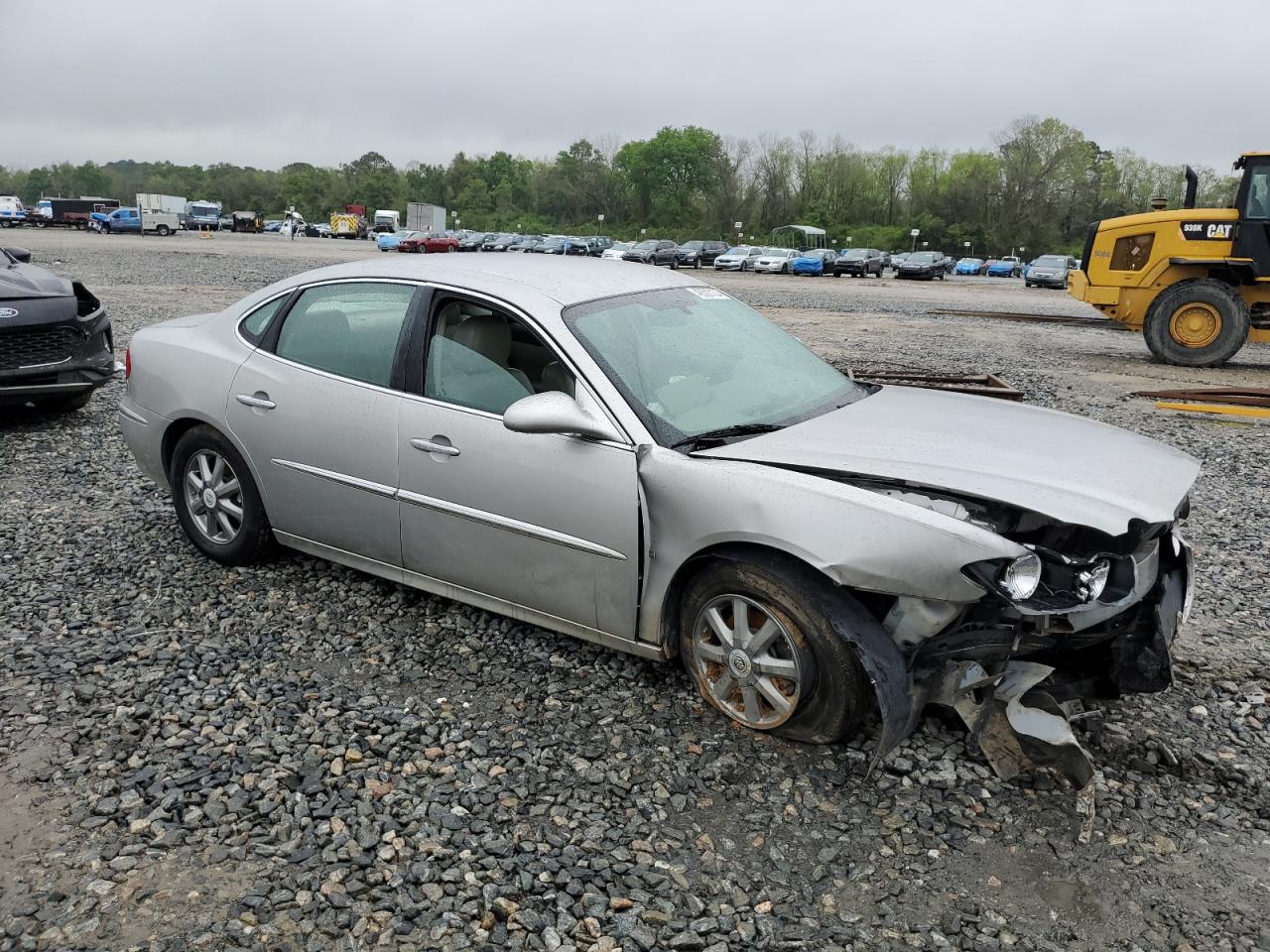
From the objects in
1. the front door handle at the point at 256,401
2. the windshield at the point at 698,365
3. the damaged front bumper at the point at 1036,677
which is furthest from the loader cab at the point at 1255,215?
the front door handle at the point at 256,401

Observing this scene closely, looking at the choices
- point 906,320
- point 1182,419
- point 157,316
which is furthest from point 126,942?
point 906,320

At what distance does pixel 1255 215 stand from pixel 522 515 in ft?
43.0

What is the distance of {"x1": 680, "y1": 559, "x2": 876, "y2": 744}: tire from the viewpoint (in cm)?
300

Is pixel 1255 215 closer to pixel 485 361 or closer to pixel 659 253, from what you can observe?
pixel 485 361

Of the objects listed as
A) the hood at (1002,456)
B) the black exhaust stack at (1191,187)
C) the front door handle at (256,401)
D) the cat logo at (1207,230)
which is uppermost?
the black exhaust stack at (1191,187)

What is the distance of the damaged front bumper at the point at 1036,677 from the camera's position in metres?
2.90

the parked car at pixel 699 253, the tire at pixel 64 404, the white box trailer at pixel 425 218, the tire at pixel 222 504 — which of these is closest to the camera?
the tire at pixel 222 504

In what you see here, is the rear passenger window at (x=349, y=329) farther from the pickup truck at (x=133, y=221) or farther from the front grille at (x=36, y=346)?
the pickup truck at (x=133, y=221)

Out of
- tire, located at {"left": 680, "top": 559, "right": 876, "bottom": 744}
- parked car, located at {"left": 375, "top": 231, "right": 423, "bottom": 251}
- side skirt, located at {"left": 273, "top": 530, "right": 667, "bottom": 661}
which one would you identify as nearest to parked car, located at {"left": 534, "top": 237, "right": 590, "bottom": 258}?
parked car, located at {"left": 375, "top": 231, "right": 423, "bottom": 251}

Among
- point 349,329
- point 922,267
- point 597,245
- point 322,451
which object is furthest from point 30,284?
point 597,245

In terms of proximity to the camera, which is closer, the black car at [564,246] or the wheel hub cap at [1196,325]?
the wheel hub cap at [1196,325]

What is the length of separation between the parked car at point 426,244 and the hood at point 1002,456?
4294 cm

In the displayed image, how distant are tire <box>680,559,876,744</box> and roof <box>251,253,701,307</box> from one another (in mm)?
1357

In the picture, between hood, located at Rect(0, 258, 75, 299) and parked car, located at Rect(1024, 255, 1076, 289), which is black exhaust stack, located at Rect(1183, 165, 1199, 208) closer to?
hood, located at Rect(0, 258, 75, 299)
